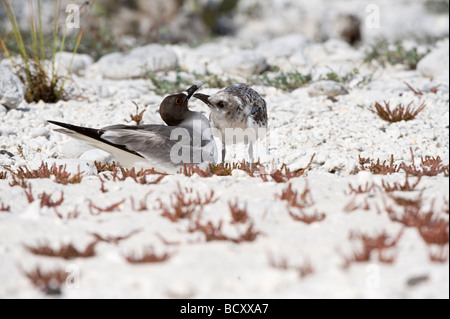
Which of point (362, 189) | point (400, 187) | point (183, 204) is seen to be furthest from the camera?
point (362, 189)

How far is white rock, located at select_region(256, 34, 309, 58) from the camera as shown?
12480mm

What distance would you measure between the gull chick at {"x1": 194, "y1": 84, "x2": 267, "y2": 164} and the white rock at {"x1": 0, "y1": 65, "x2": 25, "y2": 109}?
3.91 m

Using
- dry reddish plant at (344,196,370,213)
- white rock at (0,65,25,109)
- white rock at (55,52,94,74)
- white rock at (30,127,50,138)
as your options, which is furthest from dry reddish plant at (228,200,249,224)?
white rock at (55,52,94,74)

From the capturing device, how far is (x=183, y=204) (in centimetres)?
418

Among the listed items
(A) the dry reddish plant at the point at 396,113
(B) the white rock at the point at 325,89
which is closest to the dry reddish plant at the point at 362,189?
(A) the dry reddish plant at the point at 396,113

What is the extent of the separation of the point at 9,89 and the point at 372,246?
21.7ft

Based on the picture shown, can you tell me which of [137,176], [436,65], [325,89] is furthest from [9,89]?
[436,65]

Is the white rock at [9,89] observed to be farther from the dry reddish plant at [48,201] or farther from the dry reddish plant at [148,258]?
the dry reddish plant at [148,258]

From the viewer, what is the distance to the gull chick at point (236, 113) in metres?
5.49

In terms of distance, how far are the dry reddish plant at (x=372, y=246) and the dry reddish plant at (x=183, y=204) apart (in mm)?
1237

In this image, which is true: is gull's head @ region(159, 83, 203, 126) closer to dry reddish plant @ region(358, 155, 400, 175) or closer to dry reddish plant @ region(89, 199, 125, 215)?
dry reddish plant @ region(89, 199, 125, 215)

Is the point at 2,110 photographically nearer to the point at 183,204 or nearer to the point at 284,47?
the point at 183,204

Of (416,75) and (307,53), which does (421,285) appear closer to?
(416,75)
